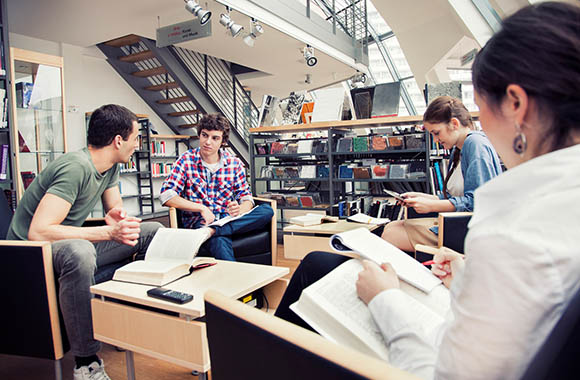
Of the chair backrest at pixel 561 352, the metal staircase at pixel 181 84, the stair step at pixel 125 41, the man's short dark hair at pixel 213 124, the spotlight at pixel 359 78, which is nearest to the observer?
the chair backrest at pixel 561 352

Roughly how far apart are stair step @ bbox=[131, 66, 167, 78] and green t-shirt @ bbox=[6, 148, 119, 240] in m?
4.83

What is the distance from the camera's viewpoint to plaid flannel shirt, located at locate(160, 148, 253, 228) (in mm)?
2831

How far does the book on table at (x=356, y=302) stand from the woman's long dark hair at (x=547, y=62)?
17.3 inches

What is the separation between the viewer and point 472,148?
2.02 m

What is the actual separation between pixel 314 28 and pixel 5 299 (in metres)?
5.83

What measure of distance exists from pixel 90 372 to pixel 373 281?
1.35 meters

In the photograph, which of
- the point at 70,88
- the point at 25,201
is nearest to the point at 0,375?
the point at 25,201

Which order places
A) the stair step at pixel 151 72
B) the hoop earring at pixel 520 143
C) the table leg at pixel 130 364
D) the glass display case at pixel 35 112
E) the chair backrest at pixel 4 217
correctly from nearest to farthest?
1. the hoop earring at pixel 520 143
2. the table leg at pixel 130 364
3. the chair backrest at pixel 4 217
4. the glass display case at pixel 35 112
5. the stair step at pixel 151 72

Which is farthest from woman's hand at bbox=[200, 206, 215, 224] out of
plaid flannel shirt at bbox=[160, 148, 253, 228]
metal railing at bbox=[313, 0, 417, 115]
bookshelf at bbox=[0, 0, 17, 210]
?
metal railing at bbox=[313, 0, 417, 115]

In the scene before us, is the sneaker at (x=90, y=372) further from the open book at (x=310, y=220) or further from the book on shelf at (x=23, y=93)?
the book on shelf at (x=23, y=93)

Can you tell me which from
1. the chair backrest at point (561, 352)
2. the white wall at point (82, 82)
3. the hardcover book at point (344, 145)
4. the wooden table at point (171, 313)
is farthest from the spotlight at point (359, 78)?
the chair backrest at point (561, 352)

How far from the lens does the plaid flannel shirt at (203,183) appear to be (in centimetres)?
283

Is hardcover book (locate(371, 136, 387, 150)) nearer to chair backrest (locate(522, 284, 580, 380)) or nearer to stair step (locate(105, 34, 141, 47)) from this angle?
chair backrest (locate(522, 284, 580, 380))

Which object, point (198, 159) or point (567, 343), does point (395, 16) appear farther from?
point (567, 343)
